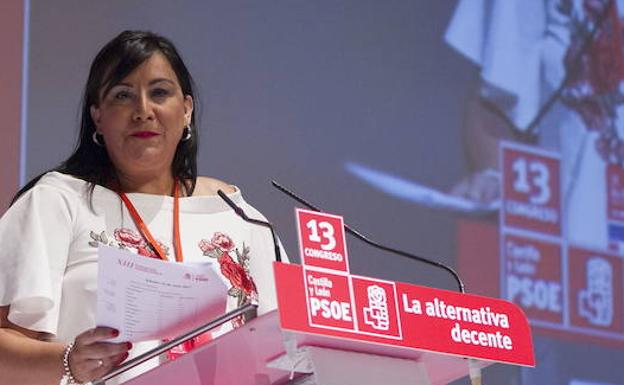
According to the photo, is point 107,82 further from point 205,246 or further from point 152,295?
point 152,295

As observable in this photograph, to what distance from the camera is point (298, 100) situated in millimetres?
3814

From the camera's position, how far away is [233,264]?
2361 mm

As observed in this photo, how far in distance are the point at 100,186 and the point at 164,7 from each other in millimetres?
1296

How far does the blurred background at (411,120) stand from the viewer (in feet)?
11.2

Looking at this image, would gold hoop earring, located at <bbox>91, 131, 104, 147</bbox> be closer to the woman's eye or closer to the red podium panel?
the woman's eye

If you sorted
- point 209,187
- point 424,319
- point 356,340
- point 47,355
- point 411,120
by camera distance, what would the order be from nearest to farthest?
point 356,340 → point 424,319 → point 47,355 → point 209,187 → point 411,120

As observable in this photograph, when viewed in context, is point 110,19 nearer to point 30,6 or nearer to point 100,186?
point 30,6

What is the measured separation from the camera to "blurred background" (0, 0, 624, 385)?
134 inches

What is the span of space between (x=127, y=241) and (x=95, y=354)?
19.5 inches

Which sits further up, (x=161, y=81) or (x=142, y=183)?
(x=161, y=81)

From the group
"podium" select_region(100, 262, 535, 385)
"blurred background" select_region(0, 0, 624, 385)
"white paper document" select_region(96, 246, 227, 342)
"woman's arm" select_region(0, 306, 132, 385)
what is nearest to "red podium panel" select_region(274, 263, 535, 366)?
"podium" select_region(100, 262, 535, 385)

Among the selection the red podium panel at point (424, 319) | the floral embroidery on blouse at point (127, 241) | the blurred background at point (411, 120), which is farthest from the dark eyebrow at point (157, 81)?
the blurred background at point (411, 120)

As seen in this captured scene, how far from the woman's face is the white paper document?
0.58 meters

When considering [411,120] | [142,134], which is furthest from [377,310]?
[411,120]
